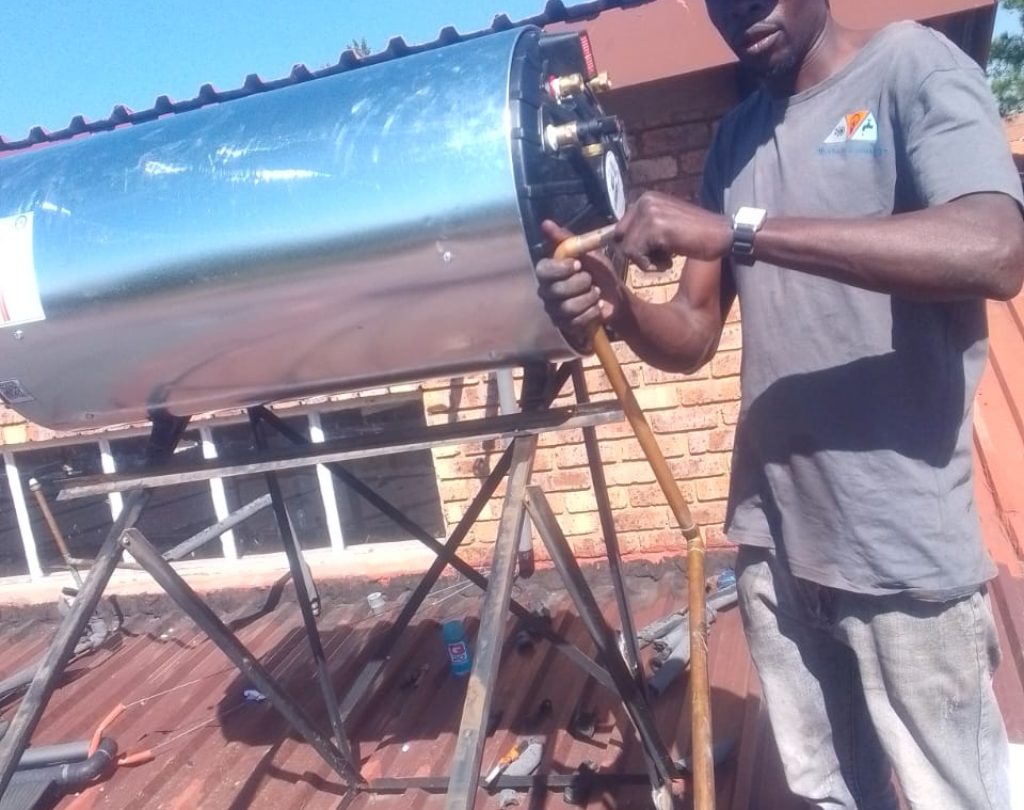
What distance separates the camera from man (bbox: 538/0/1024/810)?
1347mm

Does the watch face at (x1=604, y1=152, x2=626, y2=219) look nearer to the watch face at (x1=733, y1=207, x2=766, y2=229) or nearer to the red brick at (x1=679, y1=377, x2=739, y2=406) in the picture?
the watch face at (x1=733, y1=207, x2=766, y2=229)

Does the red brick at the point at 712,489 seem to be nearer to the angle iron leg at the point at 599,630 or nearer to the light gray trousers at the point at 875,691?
the angle iron leg at the point at 599,630

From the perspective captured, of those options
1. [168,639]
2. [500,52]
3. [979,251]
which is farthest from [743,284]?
[168,639]

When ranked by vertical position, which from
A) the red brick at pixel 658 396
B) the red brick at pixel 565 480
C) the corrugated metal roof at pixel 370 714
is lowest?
the corrugated metal roof at pixel 370 714

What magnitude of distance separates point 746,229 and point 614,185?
44 cm

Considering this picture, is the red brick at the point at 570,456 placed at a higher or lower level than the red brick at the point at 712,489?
higher

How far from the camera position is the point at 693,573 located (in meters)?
1.71

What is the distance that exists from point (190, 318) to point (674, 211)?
102 cm

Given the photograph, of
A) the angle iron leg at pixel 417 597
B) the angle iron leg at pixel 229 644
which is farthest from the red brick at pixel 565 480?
the angle iron leg at pixel 229 644

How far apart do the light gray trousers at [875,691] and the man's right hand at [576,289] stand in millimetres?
612

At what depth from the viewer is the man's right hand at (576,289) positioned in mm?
1549

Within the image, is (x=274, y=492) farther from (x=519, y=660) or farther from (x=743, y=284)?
(x=743, y=284)

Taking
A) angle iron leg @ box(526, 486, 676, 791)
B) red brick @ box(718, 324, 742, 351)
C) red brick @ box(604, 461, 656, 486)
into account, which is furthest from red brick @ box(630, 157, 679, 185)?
angle iron leg @ box(526, 486, 676, 791)

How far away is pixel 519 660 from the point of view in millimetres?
3199
